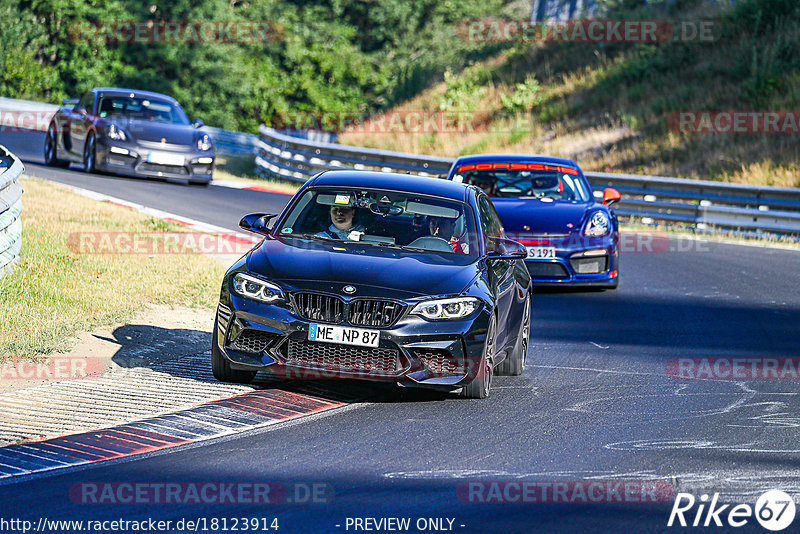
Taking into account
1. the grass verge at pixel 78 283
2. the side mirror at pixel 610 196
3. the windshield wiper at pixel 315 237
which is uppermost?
the side mirror at pixel 610 196

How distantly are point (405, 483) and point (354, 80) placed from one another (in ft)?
177

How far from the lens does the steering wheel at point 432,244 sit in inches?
339

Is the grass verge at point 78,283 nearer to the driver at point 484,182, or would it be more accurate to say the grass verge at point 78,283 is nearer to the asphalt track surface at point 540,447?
the asphalt track surface at point 540,447

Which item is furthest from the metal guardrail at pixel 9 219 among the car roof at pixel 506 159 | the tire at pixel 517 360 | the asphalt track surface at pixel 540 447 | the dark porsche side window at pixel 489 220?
the car roof at pixel 506 159

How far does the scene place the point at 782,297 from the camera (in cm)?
1430

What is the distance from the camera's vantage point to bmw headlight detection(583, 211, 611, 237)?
13805 millimetres

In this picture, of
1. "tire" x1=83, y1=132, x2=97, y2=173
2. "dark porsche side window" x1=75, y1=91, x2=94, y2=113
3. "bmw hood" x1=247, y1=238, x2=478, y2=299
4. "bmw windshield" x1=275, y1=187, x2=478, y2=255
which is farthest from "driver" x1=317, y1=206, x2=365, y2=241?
"dark porsche side window" x1=75, y1=91, x2=94, y2=113

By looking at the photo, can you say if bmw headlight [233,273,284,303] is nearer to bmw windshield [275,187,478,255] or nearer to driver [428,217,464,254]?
bmw windshield [275,187,478,255]

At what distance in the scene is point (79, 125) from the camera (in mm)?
23500

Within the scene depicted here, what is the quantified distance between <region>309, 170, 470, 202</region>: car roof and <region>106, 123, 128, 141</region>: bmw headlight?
13.7 metres

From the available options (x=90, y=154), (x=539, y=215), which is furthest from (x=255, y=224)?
(x=90, y=154)

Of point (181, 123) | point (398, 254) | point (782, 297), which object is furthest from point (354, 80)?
point (398, 254)

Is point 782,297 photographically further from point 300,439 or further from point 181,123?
point 181,123

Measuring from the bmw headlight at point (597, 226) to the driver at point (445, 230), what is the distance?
17.0 feet
